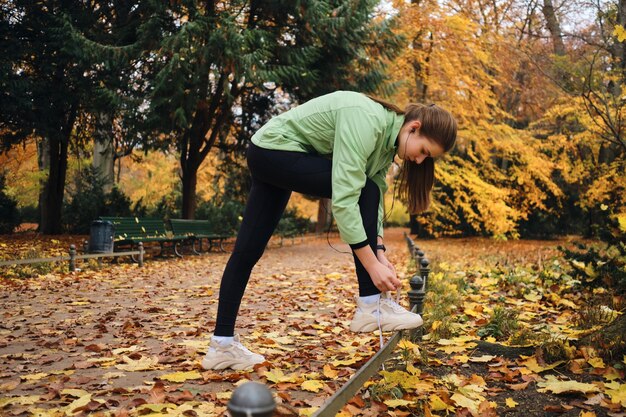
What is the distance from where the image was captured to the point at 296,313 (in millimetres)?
5605

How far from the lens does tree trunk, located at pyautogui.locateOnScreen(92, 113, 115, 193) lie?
1677cm

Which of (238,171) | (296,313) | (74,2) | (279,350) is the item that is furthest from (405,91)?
(279,350)

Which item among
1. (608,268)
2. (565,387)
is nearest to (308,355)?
(565,387)

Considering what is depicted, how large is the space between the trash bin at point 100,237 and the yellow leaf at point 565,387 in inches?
380

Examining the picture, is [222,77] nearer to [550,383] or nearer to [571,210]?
[550,383]

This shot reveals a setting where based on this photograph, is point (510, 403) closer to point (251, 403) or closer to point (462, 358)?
point (462, 358)

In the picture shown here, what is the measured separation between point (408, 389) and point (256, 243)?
3.68ft

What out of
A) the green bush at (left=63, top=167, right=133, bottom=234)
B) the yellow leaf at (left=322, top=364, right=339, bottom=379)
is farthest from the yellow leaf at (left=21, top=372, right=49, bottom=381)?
the green bush at (left=63, top=167, right=133, bottom=234)

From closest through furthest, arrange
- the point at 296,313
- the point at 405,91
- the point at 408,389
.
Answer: the point at 408,389
the point at 296,313
the point at 405,91

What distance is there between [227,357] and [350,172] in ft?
4.43

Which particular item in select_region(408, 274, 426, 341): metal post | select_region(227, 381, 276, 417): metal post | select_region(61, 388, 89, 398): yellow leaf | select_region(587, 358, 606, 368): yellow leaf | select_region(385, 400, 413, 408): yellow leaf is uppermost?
select_region(227, 381, 276, 417): metal post

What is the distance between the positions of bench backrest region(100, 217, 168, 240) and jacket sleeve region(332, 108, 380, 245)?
9.72 metres

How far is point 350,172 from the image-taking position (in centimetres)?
255

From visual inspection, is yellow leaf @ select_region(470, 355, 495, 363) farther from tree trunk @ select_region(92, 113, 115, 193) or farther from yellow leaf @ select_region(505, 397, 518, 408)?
tree trunk @ select_region(92, 113, 115, 193)
